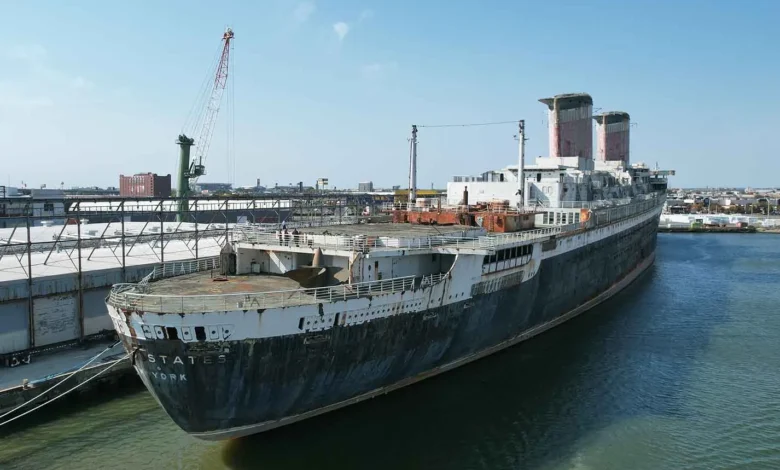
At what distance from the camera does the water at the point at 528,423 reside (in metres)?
18.3

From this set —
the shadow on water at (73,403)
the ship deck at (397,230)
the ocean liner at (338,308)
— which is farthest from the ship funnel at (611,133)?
the shadow on water at (73,403)

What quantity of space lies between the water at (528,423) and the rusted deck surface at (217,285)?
503 centimetres

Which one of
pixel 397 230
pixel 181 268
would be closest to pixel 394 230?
pixel 397 230

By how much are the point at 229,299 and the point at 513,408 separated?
1219 centimetres

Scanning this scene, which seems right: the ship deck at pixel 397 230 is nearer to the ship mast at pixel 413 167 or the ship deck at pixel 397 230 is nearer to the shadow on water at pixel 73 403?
the ship mast at pixel 413 167

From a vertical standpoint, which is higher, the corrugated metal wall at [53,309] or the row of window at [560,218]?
the row of window at [560,218]

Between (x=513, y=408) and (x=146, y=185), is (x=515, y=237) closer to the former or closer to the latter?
(x=513, y=408)

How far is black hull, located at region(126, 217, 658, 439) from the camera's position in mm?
17000

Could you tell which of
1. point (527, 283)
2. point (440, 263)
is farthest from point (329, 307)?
point (527, 283)

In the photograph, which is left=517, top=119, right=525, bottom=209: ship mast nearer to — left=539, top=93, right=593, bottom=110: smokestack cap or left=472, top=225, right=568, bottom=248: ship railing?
left=472, top=225, right=568, bottom=248: ship railing

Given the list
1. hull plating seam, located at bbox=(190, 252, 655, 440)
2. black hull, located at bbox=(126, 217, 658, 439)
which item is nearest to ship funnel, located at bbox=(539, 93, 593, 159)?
hull plating seam, located at bbox=(190, 252, 655, 440)

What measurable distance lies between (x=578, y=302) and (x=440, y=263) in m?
16.4

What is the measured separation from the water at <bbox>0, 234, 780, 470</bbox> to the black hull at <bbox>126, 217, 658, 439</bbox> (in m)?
1.06

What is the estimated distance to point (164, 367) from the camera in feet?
55.8
